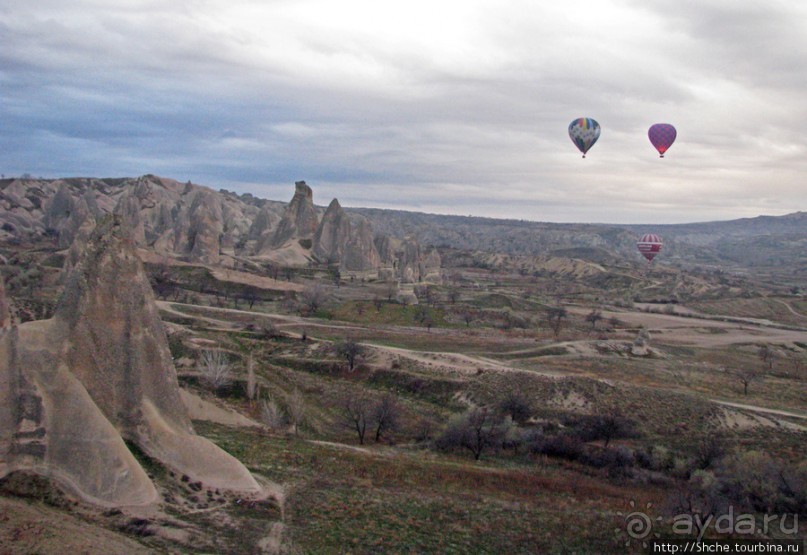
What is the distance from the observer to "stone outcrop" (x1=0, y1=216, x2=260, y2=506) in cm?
1316

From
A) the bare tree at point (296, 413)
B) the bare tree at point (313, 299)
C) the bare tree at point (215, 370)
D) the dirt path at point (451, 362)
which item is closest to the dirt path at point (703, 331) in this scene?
the dirt path at point (451, 362)

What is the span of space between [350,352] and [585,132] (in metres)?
34.2

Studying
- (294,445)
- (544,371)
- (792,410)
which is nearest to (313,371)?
(544,371)

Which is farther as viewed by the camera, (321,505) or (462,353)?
(462,353)

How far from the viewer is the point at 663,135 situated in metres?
57.2

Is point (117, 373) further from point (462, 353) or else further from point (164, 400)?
point (462, 353)

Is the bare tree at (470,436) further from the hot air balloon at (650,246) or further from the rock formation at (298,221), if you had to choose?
the rock formation at (298,221)

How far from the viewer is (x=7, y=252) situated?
84188mm

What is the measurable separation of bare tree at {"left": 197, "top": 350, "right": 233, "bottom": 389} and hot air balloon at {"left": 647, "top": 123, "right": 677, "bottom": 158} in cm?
4586

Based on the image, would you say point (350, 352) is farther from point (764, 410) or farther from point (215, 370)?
point (764, 410)

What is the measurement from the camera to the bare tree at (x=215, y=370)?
32656 millimetres

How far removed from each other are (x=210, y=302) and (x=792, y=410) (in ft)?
186

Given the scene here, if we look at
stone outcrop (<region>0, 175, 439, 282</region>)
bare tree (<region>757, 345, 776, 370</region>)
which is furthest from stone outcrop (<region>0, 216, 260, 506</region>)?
stone outcrop (<region>0, 175, 439, 282</region>)

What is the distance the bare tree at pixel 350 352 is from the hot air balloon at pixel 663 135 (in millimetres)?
36004
